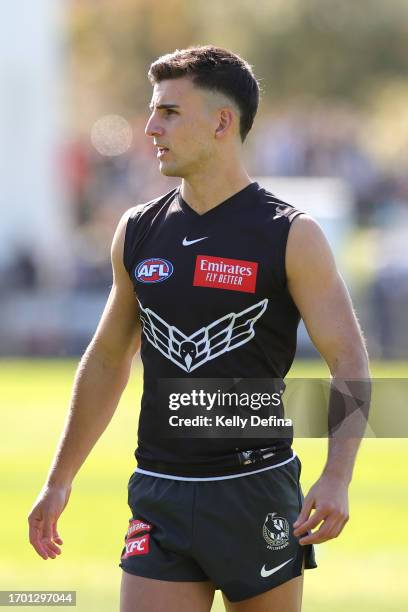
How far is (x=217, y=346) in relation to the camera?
499cm

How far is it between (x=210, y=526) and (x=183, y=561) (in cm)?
16

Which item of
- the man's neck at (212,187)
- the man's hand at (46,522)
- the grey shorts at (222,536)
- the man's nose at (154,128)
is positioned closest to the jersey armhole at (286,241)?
the man's neck at (212,187)

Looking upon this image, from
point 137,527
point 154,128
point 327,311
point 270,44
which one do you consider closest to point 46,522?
point 137,527

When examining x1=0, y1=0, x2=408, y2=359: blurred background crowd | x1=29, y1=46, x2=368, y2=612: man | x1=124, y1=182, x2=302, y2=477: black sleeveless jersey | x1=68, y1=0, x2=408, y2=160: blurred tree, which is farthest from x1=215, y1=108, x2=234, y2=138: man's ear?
x1=68, y1=0, x2=408, y2=160: blurred tree

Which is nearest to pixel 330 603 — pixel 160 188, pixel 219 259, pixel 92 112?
pixel 219 259

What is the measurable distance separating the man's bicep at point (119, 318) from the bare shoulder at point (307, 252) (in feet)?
2.29

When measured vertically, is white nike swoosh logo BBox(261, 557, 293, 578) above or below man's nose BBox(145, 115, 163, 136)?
below

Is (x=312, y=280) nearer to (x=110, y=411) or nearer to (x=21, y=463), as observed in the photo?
(x=110, y=411)

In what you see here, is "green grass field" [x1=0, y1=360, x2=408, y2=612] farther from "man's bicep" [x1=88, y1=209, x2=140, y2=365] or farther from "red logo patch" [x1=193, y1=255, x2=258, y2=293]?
"red logo patch" [x1=193, y1=255, x2=258, y2=293]

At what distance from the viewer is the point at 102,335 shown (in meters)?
5.41

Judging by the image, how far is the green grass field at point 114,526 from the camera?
8406 millimetres

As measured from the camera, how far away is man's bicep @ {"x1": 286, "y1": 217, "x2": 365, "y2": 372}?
192 inches

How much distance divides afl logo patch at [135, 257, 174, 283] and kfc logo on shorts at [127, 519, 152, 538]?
872 millimetres

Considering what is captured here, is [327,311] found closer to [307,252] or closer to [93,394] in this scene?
[307,252]
